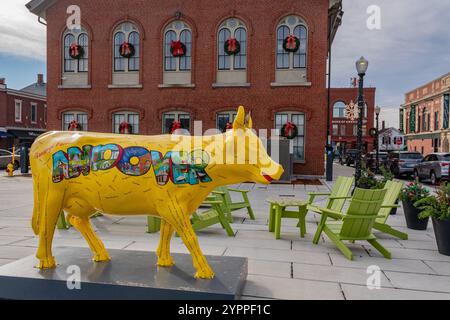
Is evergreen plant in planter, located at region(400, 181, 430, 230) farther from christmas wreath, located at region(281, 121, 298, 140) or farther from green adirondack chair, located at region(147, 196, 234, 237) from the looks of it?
christmas wreath, located at region(281, 121, 298, 140)

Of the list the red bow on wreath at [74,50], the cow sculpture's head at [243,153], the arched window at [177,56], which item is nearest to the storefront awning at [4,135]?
the red bow on wreath at [74,50]

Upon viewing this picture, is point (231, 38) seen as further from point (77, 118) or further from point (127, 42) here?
point (77, 118)

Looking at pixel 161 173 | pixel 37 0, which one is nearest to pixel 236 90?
pixel 37 0

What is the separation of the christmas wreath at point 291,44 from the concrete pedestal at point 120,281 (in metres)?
14.9

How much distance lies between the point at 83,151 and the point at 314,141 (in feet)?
50.7

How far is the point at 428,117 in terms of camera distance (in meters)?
40.3

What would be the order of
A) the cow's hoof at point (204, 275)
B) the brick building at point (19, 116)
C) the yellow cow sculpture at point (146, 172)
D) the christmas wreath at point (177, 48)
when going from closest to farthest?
1. the yellow cow sculpture at point (146, 172)
2. the cow's hoof at point (204, 275)
3. the christmas wreath at point (177, 48)
4. the brick building at point (19, 116)

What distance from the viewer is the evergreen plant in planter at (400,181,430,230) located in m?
7.44

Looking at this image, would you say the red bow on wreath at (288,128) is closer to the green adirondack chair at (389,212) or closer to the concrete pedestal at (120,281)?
the green adirondack chair at (389,212)

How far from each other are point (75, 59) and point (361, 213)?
18.7 meters

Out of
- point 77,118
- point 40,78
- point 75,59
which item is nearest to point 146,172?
point 77,118

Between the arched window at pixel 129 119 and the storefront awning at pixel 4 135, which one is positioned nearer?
the arched window at pixel 129 119

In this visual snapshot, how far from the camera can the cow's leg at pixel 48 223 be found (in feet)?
12.5

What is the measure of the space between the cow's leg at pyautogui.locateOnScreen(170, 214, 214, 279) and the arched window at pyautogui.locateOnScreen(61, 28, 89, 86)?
18.4m
